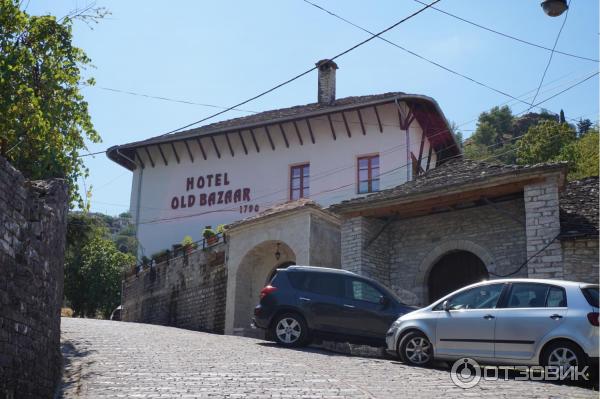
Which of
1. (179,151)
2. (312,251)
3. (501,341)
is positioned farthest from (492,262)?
(179,151)

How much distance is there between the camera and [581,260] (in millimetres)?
15078

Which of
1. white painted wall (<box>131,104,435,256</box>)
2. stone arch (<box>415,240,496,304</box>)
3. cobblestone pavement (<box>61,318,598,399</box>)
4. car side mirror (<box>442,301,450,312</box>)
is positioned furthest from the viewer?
white painted wall (<box>131,104,435,256</box>)

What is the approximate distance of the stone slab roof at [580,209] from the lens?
15.2 meters

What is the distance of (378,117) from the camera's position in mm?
29953

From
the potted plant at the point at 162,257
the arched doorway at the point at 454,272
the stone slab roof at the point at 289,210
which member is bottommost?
the arched doorway at the point at 454,272

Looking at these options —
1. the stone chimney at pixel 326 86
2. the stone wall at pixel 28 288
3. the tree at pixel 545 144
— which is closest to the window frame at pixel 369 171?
the stone chimney at pixel 326 86

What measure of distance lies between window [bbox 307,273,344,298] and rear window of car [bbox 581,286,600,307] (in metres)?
5.23

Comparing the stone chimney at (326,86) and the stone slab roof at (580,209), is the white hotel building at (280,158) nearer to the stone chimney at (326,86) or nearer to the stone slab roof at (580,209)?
the stone chimney at (326,86)

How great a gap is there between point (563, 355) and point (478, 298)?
172 centimetres

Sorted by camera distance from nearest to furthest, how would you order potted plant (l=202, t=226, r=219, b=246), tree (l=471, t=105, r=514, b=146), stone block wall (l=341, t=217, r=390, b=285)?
stone block wall (l=341, t=217, r=390, b=285) < potted plant (l=202, t=226, r=219, b=246) < tree (l=471, t=105, r=514, b=146)

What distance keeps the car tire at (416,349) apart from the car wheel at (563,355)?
6.59 ft

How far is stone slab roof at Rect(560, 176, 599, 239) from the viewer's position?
1520 cm

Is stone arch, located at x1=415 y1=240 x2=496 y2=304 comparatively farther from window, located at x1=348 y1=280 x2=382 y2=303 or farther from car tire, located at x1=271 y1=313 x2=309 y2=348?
car tire, located at x1=271 y1=313 x2=309 y2=348

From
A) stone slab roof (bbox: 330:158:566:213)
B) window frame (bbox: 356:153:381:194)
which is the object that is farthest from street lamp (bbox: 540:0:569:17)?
window frame (bbox: 356:153:381:194)
